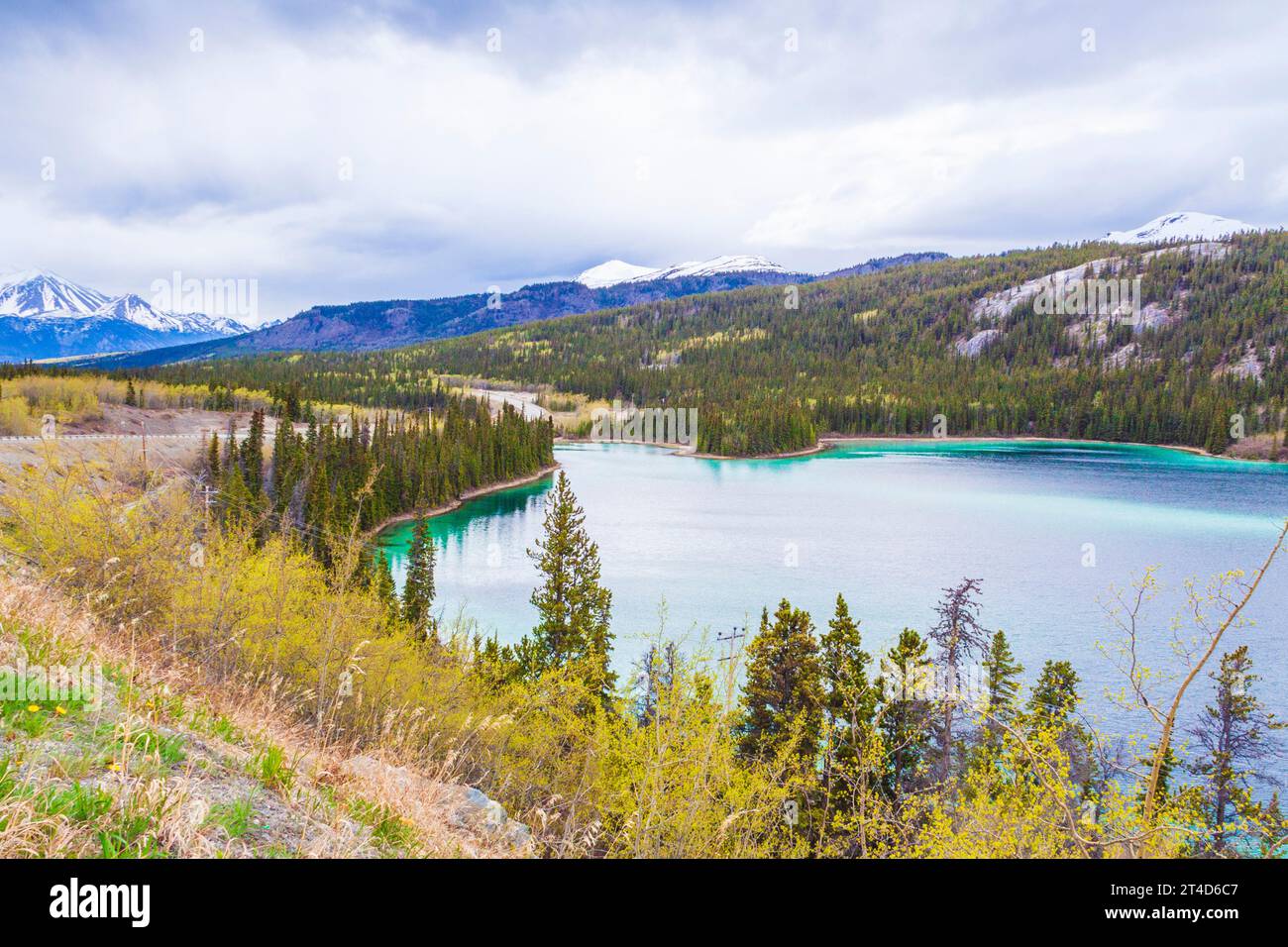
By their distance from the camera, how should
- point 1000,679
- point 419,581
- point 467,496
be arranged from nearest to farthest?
point 1000,679 → point 419,581 → point 467,496

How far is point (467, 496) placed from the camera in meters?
83.3

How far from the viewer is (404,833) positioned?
5.58 metres

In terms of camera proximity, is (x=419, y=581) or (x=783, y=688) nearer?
(x=783, y=688)

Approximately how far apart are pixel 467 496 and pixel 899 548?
5153 cm

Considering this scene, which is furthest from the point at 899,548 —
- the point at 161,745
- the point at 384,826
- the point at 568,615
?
the point at 161,745

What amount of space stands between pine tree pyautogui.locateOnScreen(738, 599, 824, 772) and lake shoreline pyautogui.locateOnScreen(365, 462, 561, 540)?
124ft

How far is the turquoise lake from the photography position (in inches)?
1425

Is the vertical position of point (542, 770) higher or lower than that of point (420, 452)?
lower

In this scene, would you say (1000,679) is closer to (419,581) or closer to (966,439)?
Answer: (419,581)

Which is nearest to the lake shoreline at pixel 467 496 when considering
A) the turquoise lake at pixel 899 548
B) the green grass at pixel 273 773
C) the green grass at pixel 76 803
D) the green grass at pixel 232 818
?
the turquoise lake at pixel 899 548
